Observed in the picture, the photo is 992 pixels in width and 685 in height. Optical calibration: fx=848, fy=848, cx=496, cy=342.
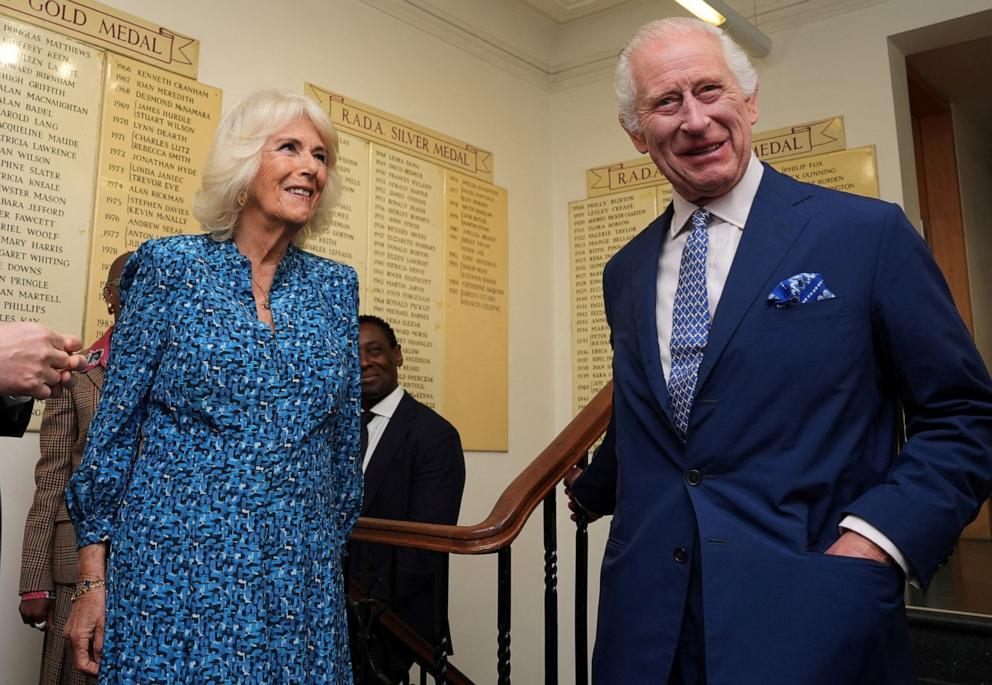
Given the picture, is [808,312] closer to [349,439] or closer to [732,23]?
[349,439]

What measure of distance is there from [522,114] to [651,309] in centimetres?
436

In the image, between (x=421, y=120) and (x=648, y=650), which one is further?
(x=421, y=120)

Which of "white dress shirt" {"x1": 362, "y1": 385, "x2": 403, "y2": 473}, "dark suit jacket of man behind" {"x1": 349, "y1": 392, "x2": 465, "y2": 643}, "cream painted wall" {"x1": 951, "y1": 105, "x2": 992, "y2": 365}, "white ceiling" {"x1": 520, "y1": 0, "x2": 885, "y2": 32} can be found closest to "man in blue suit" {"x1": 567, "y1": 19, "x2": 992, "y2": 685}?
"dark suit jacket of man behind" {"x1": 349, "y1": 392, "x2": 465, "y2": 643}

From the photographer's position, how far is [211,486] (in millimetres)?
1641

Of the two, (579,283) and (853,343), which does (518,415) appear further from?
(853,343)

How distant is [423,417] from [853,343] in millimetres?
2584

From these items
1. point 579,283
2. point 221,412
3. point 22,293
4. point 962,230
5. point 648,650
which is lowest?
point 648,650

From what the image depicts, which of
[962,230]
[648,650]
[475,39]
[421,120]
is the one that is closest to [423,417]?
[421,120]

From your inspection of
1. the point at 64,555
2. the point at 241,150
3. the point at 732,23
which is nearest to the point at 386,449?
the point at 64,555

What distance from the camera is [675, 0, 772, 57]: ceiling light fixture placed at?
4125 mm

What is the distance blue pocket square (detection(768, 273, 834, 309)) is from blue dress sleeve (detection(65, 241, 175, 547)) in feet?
3.88

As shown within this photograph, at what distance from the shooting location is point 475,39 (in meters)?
5.34

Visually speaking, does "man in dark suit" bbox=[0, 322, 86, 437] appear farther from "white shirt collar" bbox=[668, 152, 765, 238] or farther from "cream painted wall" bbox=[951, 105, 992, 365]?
"cream painted wall" bbox=[951, 105, 992, 365]

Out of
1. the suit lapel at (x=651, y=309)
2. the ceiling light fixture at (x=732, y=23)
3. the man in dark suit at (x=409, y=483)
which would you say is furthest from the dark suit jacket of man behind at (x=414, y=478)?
the ceiling light fixture at (x=732, y=23)
